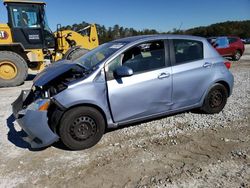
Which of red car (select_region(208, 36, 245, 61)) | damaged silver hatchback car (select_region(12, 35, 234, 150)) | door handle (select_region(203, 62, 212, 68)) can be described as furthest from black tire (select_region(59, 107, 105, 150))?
red car (select_region(208, 36, 245, 61))

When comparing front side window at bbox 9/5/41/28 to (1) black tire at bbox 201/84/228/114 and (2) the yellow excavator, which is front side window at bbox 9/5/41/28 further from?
(1) black tire at bbox 201/84/228/114

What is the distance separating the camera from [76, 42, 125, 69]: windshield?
492cm

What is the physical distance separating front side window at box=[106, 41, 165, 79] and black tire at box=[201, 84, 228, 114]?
1316 millimetres

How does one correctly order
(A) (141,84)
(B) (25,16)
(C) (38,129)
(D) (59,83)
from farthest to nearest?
1. (B) (25,16)
2. (A) (141,84)
3. (D) (59,83)
4. (C) (38,129)

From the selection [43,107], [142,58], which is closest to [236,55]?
[142,58]

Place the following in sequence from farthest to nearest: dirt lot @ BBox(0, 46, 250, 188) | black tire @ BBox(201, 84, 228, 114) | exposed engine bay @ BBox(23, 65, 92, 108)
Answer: black tire @ BBox(201, 84, 228, 114) < exposed engine bay @ BBox(23, 65, 92, 108) < dirt lot @ BBox(0, 46, 250, 188)

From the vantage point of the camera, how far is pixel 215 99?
591 cm

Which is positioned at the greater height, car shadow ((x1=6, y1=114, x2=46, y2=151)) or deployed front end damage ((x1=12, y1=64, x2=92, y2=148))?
A: deployed front end damage ((x1=12, y1=64, x2=92, y2=148))

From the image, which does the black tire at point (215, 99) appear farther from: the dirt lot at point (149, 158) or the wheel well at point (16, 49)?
the wheel well at point (16, 49)

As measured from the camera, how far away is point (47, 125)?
4.38 metres

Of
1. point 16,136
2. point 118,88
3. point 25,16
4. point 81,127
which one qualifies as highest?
point 25,16

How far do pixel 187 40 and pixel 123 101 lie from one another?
6.09 feet

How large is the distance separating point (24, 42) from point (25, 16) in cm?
101

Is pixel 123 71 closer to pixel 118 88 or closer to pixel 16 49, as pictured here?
pixel 118 88
